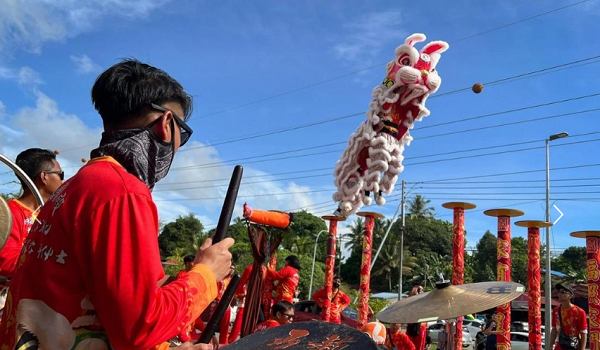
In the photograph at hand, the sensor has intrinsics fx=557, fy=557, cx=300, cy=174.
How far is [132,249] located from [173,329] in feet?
0.86

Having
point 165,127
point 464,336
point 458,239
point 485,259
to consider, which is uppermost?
point 485,259

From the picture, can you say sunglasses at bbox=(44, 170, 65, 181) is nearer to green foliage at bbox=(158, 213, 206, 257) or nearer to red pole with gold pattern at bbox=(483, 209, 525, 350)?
red pole with gold pattern at bbox=(483, 209, 525, 350)

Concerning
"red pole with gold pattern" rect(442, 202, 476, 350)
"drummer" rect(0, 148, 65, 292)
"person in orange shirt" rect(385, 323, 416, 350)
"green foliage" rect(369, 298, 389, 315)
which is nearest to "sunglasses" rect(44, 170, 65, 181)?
"drummer" rect(0, 148, 65, 292)

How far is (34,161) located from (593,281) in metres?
9.57

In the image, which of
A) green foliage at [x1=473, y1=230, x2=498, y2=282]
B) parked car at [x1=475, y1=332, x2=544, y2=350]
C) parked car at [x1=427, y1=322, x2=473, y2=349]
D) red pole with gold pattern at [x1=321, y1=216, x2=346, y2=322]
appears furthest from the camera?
green foliage at [x1=473, y1=230, x2=498, y2=282]

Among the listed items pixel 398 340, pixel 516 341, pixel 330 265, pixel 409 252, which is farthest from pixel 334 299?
pixel 409 252

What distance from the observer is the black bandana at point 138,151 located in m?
1.79

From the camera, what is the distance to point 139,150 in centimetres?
180

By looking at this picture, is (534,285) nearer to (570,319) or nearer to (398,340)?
(570,319)

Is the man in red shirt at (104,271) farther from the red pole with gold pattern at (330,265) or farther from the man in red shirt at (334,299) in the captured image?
the man in red shirt at (334,299)

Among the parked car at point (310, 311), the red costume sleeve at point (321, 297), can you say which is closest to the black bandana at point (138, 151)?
the red costume sleeve at point (321, 297)

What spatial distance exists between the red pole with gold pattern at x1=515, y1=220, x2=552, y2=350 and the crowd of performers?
10040mm

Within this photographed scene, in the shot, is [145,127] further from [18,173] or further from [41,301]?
[18,173]

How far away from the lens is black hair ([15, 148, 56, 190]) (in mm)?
3918
